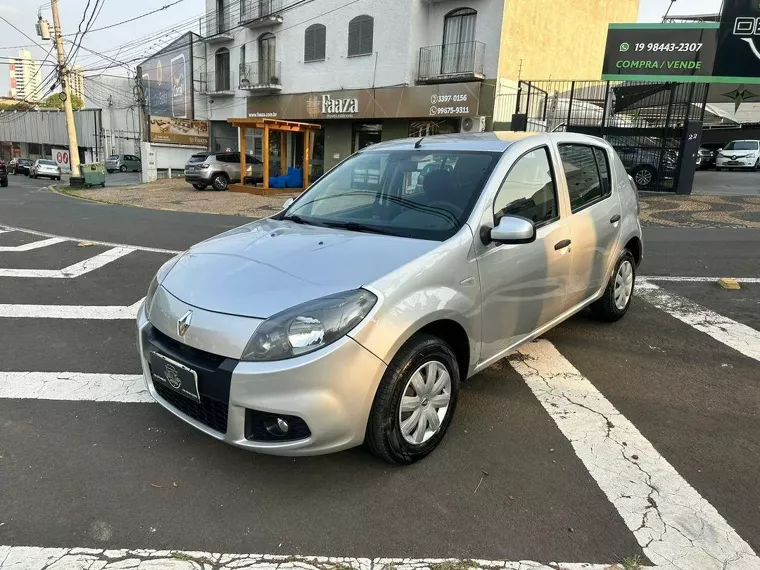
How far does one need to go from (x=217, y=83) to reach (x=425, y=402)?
113ft

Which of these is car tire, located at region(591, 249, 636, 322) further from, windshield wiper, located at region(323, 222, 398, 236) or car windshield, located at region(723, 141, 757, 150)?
car windshield, located at region(723, 141, 757, 150)

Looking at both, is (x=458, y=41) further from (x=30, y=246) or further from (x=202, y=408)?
(x=202, y=408)

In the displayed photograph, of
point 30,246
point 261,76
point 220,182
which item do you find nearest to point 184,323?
point 30,246

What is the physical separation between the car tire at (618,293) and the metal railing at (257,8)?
2706 centimetres

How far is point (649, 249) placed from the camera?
9.56 meters

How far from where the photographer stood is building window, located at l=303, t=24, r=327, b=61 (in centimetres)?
2625

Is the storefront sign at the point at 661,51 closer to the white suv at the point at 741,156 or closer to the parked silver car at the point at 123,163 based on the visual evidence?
the white suv at the point at 741,156

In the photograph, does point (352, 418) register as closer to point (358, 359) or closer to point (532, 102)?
point (358, 359)

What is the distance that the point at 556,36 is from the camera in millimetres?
24266

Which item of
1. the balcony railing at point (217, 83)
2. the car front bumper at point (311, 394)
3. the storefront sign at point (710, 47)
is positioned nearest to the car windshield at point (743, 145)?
the storefront sign at point (710, 47)

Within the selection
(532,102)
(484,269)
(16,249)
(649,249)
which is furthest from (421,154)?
(532,102)

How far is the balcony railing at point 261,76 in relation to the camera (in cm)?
2852

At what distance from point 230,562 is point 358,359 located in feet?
3.37

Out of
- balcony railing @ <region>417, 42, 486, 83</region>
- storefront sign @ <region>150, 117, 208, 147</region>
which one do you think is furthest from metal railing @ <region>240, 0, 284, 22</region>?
balcony railing @ <region>417, 42, 486, 83</region>
